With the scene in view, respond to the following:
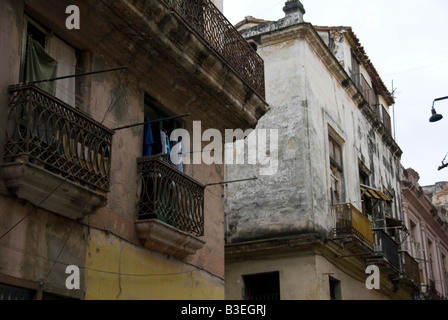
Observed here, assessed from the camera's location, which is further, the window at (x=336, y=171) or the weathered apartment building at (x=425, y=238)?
the weathered apartment building at (x=425, y=238)

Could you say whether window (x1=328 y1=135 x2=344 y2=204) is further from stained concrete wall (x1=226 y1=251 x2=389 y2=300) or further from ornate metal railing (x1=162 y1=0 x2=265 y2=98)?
ornate metal railing (x1=162 y1=0 x2=265 y2=98)

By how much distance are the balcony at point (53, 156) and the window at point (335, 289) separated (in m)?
9.19

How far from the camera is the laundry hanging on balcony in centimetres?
752

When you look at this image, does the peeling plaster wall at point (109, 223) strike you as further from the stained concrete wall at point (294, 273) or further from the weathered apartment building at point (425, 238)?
the weathered apartment building at point (425, 238)

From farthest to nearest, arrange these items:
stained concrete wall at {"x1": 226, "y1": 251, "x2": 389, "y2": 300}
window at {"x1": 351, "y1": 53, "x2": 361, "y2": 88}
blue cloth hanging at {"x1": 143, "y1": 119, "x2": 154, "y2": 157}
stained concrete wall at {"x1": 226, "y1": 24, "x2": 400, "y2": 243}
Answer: window at {"x1": 351, "y1": 53, "x2": 361, "y2": 88}, stained concrete wall at {"x1": 226, "y1": 24, "x2": 400, "y2": 243}, stained concrete wall at {"x1": 226, "y1": 251, "x2": 389, "y2": 300}, blue cloth hanging at {"x1": 143, "y1": 119, "x2": 154, "y2": 157}

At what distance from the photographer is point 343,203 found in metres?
16.8

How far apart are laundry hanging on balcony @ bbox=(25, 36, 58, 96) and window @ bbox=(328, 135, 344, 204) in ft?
33.5

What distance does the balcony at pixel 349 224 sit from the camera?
51.3 ft

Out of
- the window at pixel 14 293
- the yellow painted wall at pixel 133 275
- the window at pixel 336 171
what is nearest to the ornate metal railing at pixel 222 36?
the yellow painted wall at pixel 133 275

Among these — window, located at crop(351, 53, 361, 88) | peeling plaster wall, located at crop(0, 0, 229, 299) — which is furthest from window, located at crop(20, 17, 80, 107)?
window, located at crop(351, 53, 361, 88)

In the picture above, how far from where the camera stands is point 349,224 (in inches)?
621

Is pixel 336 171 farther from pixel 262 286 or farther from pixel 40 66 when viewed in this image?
pixel 40 66

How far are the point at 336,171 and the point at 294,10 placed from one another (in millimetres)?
4362
